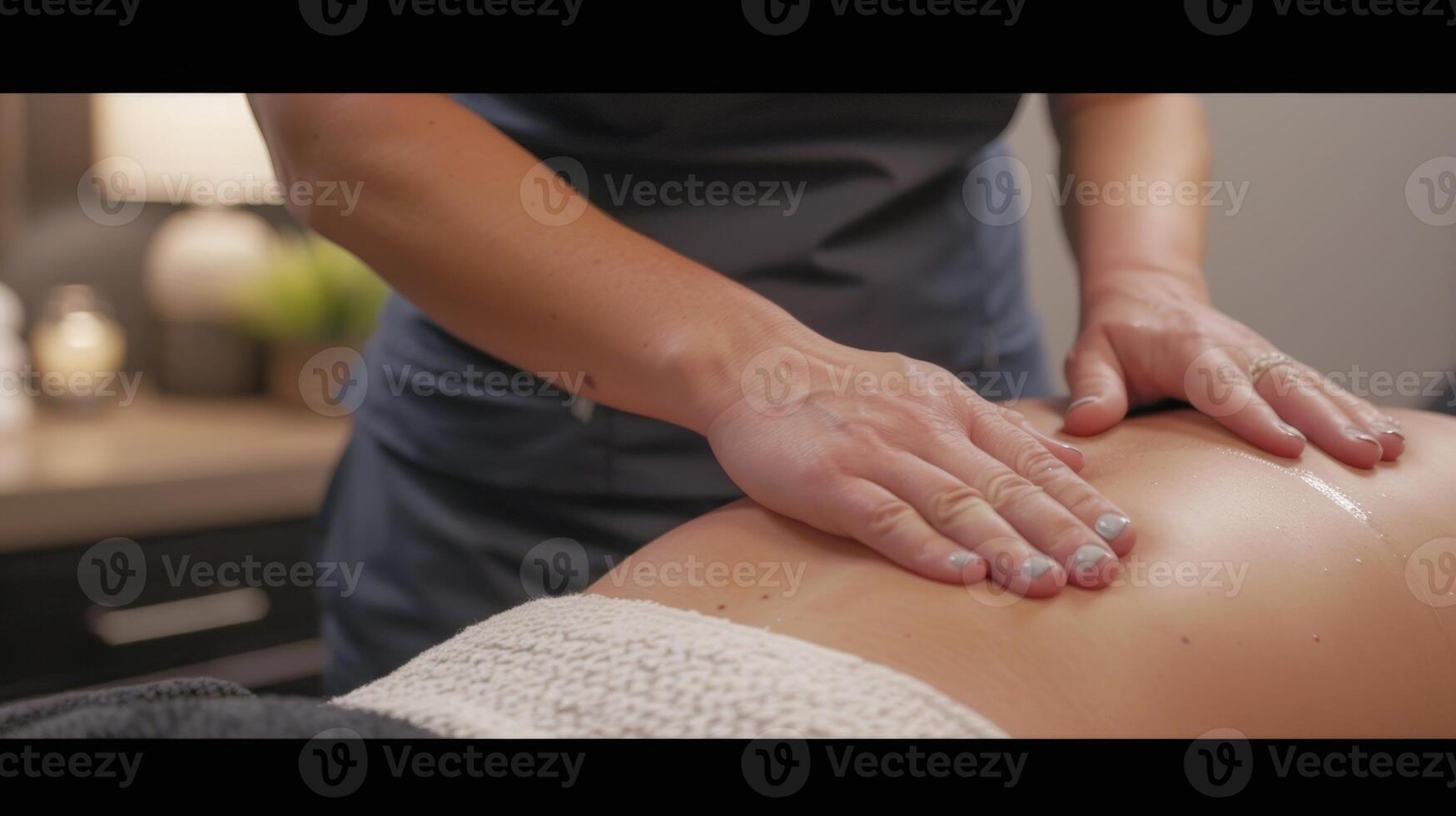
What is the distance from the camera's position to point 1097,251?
993mm

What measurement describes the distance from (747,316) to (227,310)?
1813 mm

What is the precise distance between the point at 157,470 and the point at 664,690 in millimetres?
1512

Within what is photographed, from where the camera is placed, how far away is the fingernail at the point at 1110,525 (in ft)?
2.07

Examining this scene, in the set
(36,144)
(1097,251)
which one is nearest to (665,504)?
(1097,251)

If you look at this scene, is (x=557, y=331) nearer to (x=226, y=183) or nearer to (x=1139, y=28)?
(x=1139, y=28)

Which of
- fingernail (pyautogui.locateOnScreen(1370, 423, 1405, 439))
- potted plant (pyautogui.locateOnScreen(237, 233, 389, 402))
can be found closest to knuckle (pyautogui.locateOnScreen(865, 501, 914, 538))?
fingernail (pyautogui.locateOnScreen(1370, 423, 1405, 439))

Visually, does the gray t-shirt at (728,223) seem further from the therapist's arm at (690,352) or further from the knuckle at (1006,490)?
the knuckle at (1006,490)

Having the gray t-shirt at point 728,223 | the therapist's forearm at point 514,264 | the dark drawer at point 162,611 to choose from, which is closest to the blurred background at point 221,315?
the dark drawer at point 162,611

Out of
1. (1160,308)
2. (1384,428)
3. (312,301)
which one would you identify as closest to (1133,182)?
(1160,308)

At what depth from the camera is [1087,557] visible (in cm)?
60

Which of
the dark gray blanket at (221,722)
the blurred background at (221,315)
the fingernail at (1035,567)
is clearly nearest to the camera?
the dark gray blanket at (221,722)

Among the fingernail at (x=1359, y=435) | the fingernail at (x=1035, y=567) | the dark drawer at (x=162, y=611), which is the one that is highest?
the fingernail at (x=1035, y=567)

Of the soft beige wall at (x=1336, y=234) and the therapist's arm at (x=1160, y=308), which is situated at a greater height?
the therapist's arm at (x=1160, y=308)
